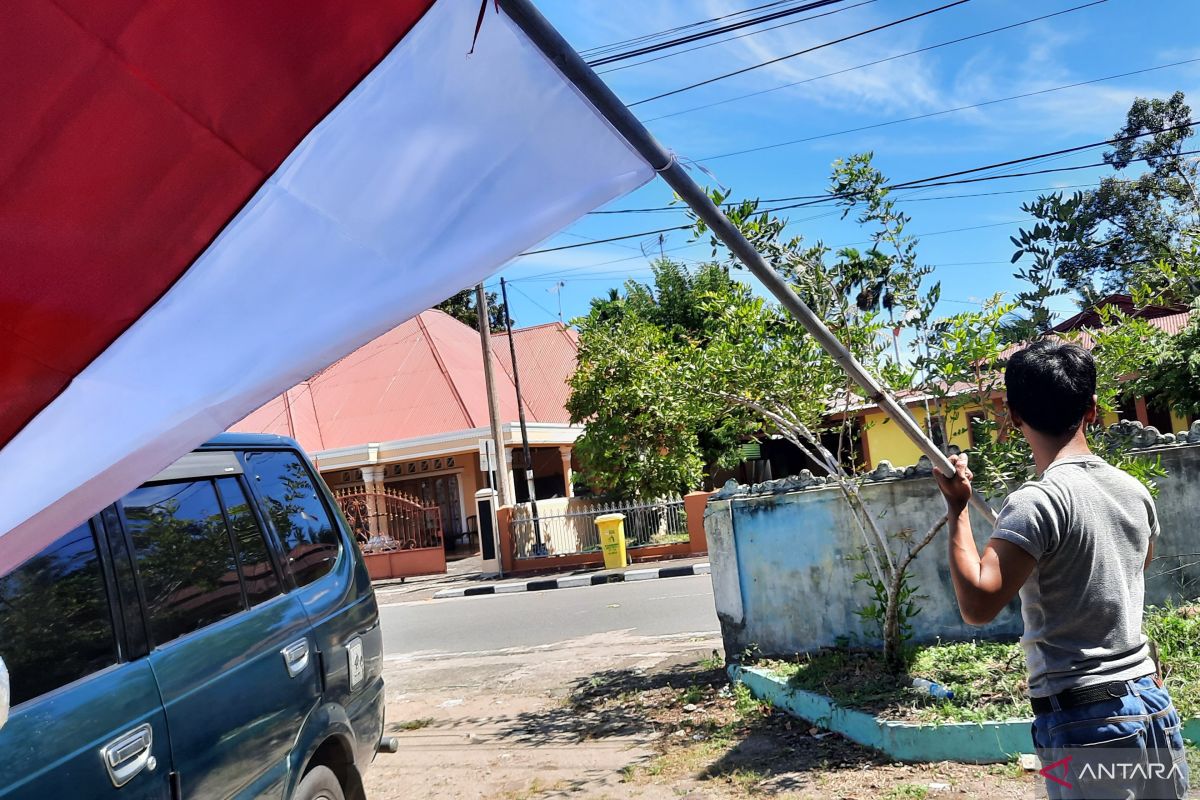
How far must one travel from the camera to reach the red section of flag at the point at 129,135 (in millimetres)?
1525

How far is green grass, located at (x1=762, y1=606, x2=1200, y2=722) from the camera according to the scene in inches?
201

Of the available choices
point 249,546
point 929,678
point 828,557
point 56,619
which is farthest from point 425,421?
point 56,619

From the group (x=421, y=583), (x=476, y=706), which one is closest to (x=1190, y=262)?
(x=476, y=706)

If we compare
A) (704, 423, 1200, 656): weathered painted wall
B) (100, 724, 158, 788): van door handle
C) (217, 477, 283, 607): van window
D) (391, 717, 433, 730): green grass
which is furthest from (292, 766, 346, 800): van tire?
(704, 423, 1200, 656): weathered painted wall

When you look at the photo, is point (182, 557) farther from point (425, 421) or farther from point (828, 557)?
point (425, 421)

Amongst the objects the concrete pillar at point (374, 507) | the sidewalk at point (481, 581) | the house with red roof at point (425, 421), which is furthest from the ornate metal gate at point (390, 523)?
the house with red roof at point (425, 421)

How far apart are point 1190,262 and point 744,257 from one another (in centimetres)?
463

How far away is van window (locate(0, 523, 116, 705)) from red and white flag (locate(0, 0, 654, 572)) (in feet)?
2.67

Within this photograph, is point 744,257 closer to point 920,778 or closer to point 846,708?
point 920,778

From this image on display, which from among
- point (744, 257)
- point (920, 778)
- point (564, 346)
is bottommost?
point (920, 778)

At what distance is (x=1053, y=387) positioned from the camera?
2.29 m

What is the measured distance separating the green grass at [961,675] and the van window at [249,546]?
11.7 feet

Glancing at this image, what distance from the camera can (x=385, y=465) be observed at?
2509cm

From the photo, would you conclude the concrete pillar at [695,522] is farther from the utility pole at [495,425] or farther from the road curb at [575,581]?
the utility pole at [495,425]
